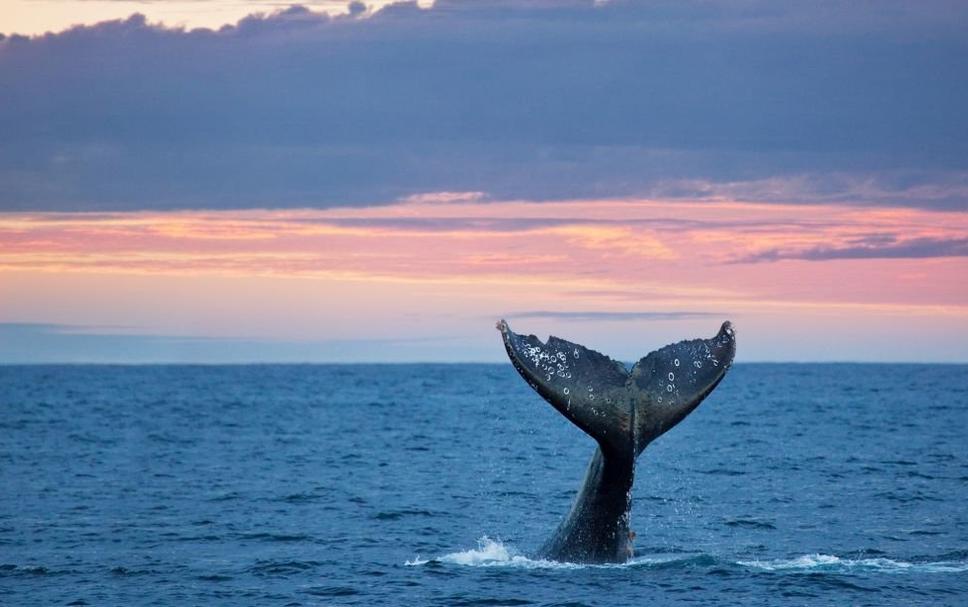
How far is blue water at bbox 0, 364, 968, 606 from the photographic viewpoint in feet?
53.5

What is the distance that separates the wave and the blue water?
0.06 metres

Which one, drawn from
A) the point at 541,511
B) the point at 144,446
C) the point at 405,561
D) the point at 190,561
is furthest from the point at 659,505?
the point at 144,446

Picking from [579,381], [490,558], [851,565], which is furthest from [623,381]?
[851,565]

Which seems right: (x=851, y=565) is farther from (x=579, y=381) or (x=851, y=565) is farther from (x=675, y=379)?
(x=579, y=381)

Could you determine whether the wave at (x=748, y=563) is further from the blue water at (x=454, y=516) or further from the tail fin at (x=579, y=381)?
the tail fin at (x=579, y=381)

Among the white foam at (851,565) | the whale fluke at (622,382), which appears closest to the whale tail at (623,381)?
the whale fluke at (622,382)

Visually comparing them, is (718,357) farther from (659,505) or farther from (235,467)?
(235,467)

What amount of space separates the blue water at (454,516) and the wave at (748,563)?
0.06 metres

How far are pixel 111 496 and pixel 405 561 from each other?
34.8ft

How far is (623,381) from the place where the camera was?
13570mm

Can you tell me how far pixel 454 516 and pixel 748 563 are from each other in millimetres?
7175

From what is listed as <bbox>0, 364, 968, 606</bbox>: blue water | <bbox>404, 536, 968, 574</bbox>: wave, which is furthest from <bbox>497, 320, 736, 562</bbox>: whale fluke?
<bbox>404, 536, 968, 574</bbox>: wave

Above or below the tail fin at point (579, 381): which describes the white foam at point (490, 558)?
below

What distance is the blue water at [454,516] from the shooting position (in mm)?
16297
